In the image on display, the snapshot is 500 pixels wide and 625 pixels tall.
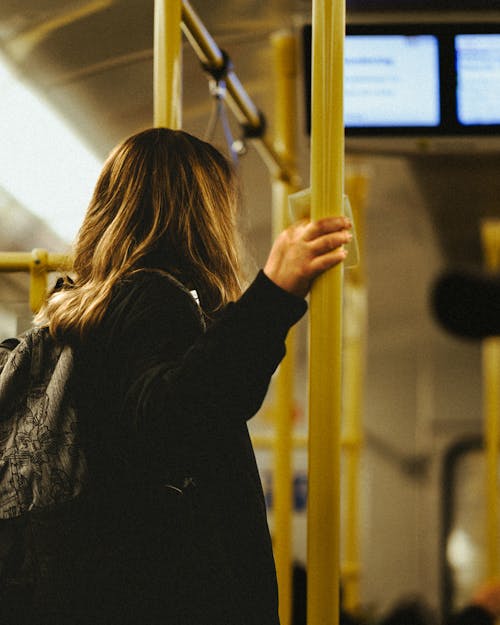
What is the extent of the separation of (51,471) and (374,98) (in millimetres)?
1765

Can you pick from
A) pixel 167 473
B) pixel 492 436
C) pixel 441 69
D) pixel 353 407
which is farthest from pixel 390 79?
pixel 492 436

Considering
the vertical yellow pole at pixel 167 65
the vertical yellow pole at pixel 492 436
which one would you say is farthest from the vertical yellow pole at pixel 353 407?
the vertical yellow pole at pixel 167 65

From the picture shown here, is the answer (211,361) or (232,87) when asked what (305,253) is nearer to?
(211,361)

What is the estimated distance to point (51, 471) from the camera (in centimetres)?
111

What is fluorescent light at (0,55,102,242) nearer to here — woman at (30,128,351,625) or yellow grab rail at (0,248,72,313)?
yellow grab rail at (0,248,72,313)

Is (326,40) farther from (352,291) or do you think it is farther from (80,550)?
(352,291)

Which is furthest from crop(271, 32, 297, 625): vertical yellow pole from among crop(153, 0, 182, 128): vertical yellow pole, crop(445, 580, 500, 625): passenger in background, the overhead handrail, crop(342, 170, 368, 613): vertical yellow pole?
crop(342, 170, 368, 613): vertical yellow pole

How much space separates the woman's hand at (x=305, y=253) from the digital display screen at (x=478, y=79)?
1.45 metres

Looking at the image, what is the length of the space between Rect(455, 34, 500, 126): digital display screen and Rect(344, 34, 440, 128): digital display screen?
0.24ft

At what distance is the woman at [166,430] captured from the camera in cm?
107

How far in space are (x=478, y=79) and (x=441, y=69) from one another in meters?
0.14

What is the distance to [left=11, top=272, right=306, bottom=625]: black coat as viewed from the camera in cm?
106

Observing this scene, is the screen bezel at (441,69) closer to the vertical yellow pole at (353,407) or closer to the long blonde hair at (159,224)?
the long blonde hair at (159,224)

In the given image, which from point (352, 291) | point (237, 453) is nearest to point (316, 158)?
point (237, 453)
